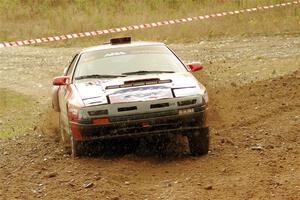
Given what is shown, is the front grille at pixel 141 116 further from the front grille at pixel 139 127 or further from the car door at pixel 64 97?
the car door at pixel 64 97

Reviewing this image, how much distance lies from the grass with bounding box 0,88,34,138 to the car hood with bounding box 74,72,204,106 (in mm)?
3987

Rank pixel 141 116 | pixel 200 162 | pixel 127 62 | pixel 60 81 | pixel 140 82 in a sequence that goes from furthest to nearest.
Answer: pixel 127 62 < pixel 60 81 < pixel 140 82 < pixel 200 162 < pixel 141 116

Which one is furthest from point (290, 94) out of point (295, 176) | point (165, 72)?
point (295, 176)

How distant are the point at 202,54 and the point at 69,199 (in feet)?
49.8

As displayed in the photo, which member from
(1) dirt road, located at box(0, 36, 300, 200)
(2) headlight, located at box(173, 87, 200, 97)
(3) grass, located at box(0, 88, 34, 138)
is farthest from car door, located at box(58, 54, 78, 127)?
(3) grass, located at box(0, 88, 34, 138)

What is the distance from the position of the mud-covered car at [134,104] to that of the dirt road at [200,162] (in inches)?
15.8

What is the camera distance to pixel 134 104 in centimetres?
813

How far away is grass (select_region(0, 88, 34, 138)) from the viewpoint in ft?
42.4

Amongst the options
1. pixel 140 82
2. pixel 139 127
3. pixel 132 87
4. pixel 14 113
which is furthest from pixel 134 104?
pixel 14 113

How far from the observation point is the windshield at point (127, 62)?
30.7 feet

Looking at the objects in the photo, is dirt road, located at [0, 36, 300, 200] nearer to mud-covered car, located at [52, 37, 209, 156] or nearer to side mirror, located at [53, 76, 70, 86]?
mud-covered car, located at [52, 37, 209, 156]

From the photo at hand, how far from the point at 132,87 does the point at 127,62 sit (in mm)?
1132

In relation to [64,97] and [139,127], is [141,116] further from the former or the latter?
[64,97]

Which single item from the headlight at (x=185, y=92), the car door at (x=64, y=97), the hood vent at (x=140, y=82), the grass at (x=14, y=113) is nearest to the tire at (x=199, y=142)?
the headlight at (x=185, y=92)
